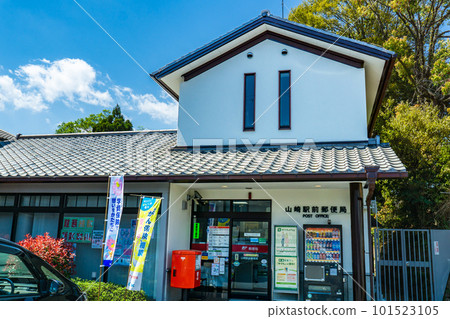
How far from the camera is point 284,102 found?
33.6ft

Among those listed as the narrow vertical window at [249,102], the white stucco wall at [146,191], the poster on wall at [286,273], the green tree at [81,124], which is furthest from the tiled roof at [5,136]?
the green tree at [81,124]

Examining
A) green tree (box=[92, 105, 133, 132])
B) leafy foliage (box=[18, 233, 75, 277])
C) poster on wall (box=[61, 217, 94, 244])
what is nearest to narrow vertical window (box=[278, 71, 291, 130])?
poster on wall (box=[61, 217, 94, 244])

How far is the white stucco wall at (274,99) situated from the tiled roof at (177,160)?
Result: 535mm

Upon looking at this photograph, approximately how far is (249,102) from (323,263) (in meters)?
4.75

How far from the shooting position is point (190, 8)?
12.6 meters

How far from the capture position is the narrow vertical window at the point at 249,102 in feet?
34.1

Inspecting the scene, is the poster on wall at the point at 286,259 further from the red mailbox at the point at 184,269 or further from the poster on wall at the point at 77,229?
the poster on wall at the point at 77,229

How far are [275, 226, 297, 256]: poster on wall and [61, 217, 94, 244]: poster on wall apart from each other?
15.6ft

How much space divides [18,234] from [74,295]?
6.04 m

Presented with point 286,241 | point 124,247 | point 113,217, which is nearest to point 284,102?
point 286,241

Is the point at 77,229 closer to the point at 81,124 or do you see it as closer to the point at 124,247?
the point at 124,247

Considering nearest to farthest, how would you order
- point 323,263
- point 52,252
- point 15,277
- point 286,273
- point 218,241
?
point 15,277
point 52,252
point 323,263
point 286,273
point 218,241

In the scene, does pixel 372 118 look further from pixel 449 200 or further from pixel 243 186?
pixel 243 186

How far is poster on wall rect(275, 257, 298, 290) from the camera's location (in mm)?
8781
